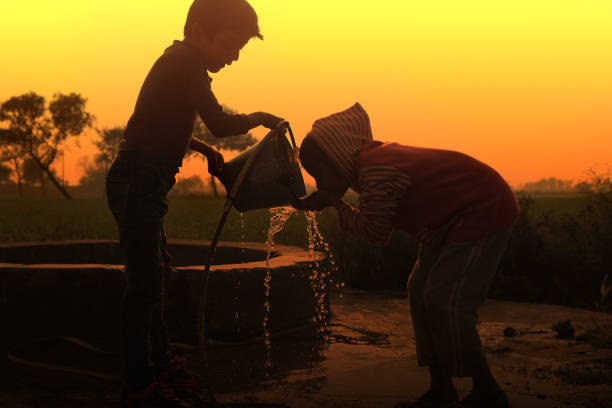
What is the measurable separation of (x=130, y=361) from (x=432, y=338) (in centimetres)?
142

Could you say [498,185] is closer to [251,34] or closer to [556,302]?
[251,34]

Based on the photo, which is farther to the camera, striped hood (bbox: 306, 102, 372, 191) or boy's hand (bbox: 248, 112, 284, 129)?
boy's hand (bbox: 248, 112, 284, 129)

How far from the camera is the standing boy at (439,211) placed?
9.32 feet

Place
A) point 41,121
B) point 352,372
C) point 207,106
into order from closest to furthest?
point 207,106
point 352,372
point 41,121

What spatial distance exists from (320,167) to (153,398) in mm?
1317

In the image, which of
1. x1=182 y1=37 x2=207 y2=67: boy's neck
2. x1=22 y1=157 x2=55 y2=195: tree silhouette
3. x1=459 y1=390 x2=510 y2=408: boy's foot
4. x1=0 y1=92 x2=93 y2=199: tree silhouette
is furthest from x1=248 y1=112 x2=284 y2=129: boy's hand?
x1=22 y1=157 x2=55 y2=195: tree silhouette

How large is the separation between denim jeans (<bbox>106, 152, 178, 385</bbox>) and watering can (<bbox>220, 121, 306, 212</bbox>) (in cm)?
38

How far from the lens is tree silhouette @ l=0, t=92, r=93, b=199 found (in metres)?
44.2

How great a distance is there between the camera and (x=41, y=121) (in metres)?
45.1

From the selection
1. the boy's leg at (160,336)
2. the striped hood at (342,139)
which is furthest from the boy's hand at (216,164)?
the striped hood at (342,139)

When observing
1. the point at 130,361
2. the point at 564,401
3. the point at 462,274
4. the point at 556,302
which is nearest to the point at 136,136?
the point at 130,361

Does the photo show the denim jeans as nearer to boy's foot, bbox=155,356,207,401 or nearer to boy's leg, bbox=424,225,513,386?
boy's foot, bbox=155,356,207,401

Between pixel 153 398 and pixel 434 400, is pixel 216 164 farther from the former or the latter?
pixel 434 400

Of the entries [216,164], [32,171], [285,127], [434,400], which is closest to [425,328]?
[434,400]
